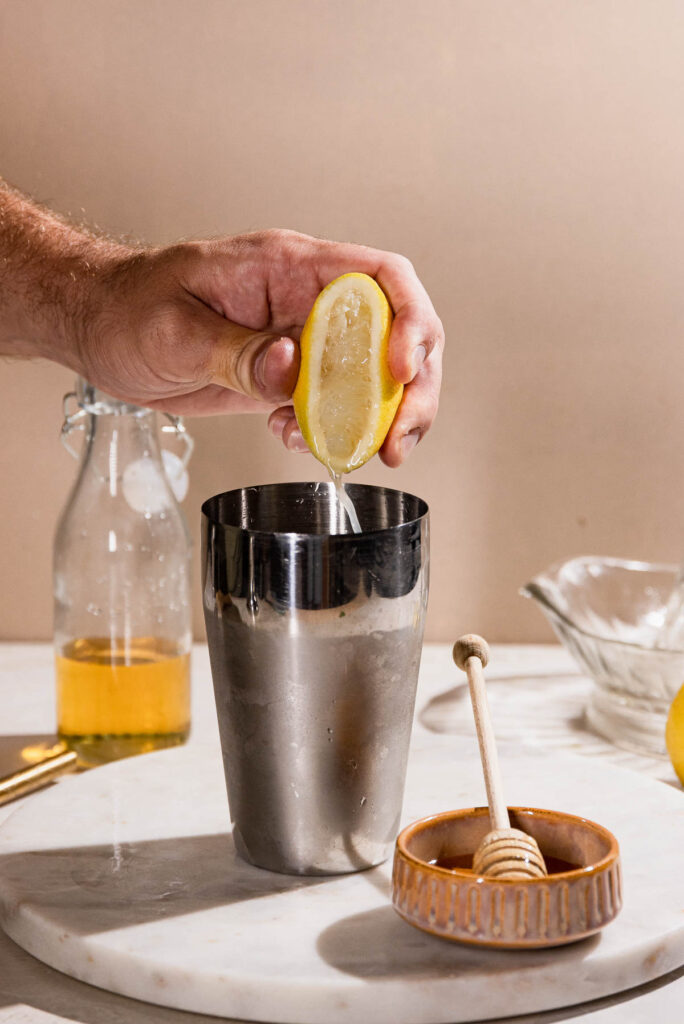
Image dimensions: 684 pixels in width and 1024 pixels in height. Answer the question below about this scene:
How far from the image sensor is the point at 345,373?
0.68 meters

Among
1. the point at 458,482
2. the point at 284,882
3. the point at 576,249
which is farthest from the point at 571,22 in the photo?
the point at 284,882

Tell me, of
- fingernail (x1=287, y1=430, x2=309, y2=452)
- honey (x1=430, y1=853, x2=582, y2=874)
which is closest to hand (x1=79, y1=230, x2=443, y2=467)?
fingernail (x1=287, y1=430, x2=309, y2=452)

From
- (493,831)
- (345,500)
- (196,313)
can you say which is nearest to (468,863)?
(493,831)

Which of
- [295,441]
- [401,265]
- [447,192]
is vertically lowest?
[295,441]

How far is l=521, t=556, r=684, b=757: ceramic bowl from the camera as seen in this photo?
92 centimetres

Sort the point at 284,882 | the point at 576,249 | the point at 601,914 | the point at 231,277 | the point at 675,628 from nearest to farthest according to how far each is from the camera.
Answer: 1. the point at 601,914
2. the point at 284,882
3. the point at 231,277
4. the point at 675,628
5. the point at 576,249

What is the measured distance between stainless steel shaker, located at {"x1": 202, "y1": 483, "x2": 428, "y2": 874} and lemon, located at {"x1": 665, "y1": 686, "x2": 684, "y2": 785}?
0.80 feet

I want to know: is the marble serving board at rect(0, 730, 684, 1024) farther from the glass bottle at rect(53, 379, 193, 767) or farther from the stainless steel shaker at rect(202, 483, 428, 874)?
the glass bottle at rect(53, 379, 193, 767)

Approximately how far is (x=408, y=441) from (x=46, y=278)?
361 mm

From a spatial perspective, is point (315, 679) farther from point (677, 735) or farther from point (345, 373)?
point (677, 735)

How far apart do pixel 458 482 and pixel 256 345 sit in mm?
553

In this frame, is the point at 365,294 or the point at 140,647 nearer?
the point at 365,294

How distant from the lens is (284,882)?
63cm

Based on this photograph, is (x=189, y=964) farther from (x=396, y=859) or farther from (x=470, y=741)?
(x=470, y=741)
